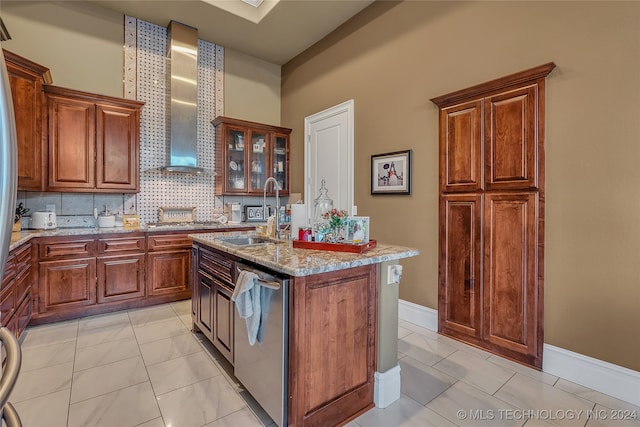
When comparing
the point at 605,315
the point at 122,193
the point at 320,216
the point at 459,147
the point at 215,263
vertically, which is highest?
the point at 459,147

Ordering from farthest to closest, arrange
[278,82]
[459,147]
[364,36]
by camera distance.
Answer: [278,82], [364,36], [459,147]

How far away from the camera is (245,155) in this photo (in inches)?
185

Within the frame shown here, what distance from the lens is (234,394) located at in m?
2.05

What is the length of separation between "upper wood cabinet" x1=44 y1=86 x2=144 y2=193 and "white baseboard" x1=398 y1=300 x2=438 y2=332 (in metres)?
3.47

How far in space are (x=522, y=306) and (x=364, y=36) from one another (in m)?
3.41

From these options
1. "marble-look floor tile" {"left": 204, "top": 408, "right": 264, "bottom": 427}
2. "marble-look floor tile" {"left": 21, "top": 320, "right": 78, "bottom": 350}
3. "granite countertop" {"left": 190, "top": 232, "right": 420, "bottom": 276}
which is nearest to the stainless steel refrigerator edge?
"granite countertop" {"left": 190, "top": 232, "right": 420, "bottom": 276}

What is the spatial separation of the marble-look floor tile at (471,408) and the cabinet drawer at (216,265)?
1.57m

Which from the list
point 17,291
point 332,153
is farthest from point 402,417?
point 332,153

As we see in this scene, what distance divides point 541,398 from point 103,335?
360 cm

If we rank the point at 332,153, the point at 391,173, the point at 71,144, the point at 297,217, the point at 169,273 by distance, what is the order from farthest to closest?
the point at 332,153, the point at 169,273, the point at 391,173, the point at 71,144, the point at 297,217

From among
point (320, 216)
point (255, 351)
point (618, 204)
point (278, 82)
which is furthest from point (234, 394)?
point (278, 82)

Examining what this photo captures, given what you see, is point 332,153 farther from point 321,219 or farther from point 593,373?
point 593,373

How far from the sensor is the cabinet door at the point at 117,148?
11.7 feet

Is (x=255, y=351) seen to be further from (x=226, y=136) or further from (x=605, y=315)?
(x=226, y=136)
